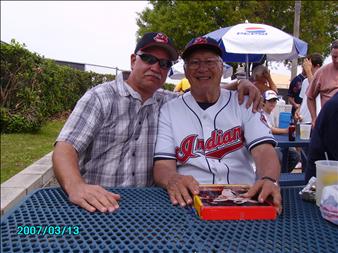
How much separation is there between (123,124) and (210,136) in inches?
22.0

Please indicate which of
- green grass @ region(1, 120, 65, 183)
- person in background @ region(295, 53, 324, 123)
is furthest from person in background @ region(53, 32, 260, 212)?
person in background @ region(295, 53, 324, 123)

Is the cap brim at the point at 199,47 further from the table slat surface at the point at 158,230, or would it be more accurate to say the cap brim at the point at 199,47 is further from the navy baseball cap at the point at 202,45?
the table slat surface at the point at 158,230

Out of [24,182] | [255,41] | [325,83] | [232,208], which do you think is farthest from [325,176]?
[255,41]

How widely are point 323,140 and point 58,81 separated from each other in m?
8.99

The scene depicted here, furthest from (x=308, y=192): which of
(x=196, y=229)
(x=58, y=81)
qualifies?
(x=58, y=81)

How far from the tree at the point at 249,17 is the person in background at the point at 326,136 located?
18.1 meters

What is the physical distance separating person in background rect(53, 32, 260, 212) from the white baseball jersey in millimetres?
128

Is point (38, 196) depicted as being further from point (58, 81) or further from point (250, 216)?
point (58, 81)

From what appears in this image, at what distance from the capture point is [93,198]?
1.58 metres

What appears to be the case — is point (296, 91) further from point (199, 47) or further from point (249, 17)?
point (249, 17)

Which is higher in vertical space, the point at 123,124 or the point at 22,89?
the point at 22,89

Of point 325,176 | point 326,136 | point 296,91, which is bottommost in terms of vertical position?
point 325,176
